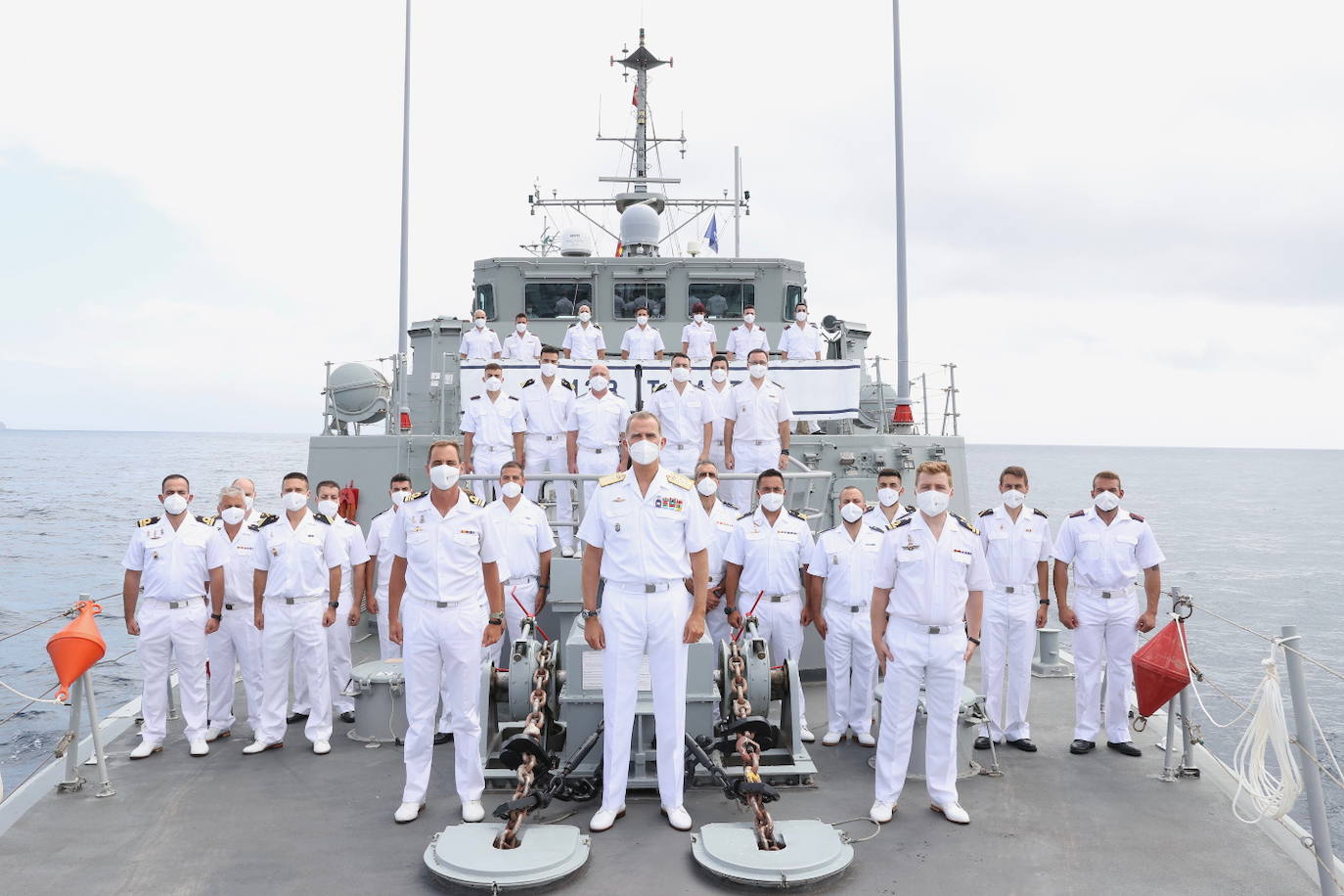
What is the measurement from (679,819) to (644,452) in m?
1.79

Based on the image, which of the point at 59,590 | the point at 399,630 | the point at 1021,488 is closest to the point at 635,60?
the point at 1021,488

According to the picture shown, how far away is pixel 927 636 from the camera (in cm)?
464

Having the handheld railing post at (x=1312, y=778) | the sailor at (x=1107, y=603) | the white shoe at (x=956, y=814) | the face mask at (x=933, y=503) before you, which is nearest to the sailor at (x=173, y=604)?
the face mask at (x=933, y=503)

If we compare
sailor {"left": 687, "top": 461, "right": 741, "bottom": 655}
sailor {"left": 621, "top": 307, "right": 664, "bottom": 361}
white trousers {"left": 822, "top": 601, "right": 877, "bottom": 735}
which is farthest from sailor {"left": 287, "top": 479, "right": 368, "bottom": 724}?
sailor {"left": 621, "top": 307, "right": 664, "bottom": 361}

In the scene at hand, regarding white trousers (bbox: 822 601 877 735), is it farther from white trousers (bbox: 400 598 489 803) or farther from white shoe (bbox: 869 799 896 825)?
white trousers (bbox: 400 598 489 803)

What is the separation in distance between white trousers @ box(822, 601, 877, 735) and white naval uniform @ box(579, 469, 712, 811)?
1770mm

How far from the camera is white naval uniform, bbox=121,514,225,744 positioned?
5.76 m

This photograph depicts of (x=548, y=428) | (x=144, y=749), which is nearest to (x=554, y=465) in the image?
(x=548, y=428)

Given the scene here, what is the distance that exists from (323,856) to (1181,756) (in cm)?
497

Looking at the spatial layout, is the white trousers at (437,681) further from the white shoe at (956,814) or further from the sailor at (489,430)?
the sailor at (489,430)

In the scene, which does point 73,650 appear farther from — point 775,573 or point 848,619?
point 848,619

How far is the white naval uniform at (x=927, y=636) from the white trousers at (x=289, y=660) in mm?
3517

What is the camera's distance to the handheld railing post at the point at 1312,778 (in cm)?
359

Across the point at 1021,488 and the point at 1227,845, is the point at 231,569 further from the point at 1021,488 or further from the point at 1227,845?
the point at 1227,845
